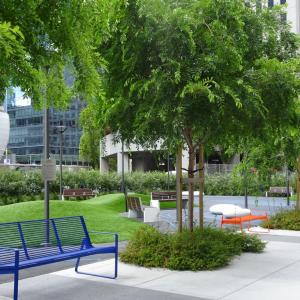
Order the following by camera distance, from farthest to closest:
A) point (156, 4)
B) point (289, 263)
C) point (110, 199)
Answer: point (110, 199) → point (289, 263) → point (156, 4)

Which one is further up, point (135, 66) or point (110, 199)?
point (135, 66)

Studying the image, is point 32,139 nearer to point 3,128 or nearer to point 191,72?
point 3,128

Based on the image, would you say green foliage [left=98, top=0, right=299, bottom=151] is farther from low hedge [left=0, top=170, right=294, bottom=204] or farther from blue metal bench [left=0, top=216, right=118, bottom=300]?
low hedge [left=0, top=170, right=294, bottom=204]

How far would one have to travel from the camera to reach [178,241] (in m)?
9.88

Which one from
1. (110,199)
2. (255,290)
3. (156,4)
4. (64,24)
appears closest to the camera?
(64,24)

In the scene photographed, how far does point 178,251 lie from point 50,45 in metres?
5.45

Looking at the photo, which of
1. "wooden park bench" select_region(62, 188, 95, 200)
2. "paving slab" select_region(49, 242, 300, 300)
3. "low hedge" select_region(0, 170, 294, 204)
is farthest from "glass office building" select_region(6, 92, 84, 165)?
"paving slab" select_region(49, 242, 300, 300)

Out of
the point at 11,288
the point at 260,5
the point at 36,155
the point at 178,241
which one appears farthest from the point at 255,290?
the point at 36,155

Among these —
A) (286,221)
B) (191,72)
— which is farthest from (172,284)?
(286,221)

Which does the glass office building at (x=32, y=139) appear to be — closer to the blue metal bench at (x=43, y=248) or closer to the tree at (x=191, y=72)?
the tree at (x=191, y=72)

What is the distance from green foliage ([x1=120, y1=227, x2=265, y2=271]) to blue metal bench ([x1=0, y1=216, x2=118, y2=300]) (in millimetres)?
1064

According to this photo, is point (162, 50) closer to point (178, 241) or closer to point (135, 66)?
point (135, 66)

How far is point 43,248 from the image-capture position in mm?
8570

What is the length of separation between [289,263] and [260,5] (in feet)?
16.7
